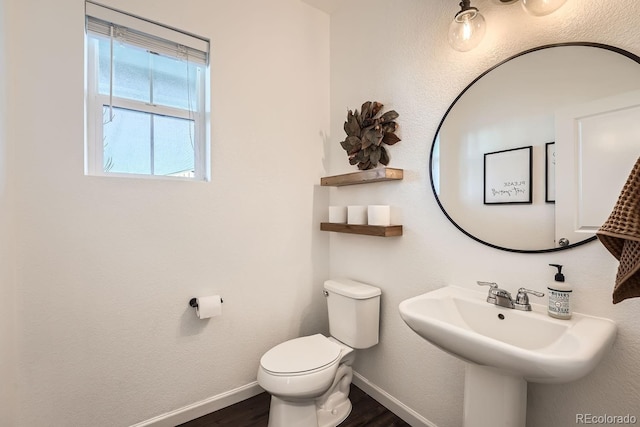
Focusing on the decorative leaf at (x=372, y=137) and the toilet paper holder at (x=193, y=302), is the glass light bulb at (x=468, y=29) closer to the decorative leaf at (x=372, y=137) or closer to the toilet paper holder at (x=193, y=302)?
the decorative leaf at (x=372, y=137)

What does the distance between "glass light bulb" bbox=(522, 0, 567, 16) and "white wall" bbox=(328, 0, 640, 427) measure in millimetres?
80

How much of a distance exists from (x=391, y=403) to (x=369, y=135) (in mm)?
1572

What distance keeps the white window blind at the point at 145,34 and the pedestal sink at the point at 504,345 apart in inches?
68.7

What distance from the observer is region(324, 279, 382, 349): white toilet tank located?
167cm

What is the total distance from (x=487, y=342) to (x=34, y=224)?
180 centimetres

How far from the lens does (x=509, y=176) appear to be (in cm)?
121

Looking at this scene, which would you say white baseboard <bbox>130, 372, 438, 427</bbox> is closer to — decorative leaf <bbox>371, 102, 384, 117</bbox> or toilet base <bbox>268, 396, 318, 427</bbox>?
toilet base <bbox>268, 396, 318, 427</bbox>

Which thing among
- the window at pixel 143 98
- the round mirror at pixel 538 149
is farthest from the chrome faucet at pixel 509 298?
the window at pixel 143 98

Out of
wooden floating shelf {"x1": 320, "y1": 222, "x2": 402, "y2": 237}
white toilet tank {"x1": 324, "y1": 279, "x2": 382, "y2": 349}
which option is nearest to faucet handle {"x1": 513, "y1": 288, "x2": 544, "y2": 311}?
wooden floating shelf {"x1": 320, "y1": 222, "x2": 402, "y2": 237}

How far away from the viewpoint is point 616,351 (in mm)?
970

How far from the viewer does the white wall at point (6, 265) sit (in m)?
1.09

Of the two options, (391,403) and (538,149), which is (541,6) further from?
(391,403)

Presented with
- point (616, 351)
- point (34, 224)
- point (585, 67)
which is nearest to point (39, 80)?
point (34, 224)

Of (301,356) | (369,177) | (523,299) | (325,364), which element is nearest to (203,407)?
(301,356)
